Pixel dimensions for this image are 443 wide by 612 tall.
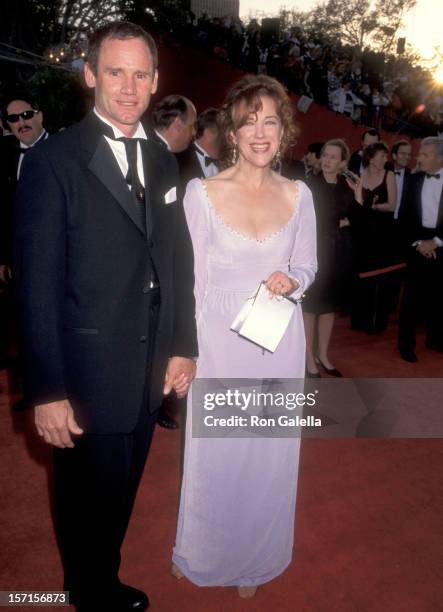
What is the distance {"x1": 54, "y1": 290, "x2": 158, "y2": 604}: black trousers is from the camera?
2025mm

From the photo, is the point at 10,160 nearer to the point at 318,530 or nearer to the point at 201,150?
the point at 201,150

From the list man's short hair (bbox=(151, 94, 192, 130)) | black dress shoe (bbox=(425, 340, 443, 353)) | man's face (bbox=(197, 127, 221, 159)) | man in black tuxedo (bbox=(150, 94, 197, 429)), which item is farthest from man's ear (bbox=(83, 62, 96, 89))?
black dress shoe (bbox=(425, 340, 443, 353))

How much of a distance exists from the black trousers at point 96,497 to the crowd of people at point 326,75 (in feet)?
46.1

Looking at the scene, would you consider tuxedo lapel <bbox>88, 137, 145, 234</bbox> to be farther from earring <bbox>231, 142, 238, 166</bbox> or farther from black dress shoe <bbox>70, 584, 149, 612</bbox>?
black dress shoe <bbox>70, 584, 149, 612</bbox>

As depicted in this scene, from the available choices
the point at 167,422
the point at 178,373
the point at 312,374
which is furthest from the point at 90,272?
the point at 312,374

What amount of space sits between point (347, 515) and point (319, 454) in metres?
0.70

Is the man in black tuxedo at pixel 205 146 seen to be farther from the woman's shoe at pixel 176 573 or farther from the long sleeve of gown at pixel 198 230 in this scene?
the woman's shoe at pixel 176 573

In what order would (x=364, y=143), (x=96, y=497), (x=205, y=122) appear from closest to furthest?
1. (x=96, y=497)
2. (x=205, y=122)
3. (x=364, y=143)

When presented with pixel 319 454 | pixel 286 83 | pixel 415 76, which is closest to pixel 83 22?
pixel 286 83

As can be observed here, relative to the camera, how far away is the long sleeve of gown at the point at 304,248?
2.48 m

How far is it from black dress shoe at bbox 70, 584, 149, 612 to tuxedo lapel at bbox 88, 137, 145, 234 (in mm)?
1489

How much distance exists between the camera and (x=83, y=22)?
21.2 m

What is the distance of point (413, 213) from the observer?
5.84 meters

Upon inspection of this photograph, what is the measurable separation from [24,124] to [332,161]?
255 centimetres
